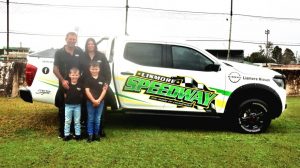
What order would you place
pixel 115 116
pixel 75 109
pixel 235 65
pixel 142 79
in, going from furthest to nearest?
pixel 115 116 < pixel 235 65 < pixel 142 79 < pixel 75 109

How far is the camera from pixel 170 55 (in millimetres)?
7082

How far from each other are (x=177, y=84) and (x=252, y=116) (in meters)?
1.59

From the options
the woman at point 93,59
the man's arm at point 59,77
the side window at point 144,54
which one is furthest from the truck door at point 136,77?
the man's arm at point 59,77

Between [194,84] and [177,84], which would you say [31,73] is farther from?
[194,84]

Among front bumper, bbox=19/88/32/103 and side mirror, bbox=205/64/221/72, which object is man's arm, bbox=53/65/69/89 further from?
side mirror, bbox=205/64/221/72

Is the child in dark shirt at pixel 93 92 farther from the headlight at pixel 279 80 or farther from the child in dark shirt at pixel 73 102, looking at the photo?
the headlight at pixel 279 80

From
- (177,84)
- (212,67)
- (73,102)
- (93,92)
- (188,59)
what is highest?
(188,59)

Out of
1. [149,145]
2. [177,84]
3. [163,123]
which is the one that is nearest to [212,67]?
[177,84]

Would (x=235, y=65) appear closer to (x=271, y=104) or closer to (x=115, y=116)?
(x=271, y=104)

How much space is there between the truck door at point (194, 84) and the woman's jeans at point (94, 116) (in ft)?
4.23

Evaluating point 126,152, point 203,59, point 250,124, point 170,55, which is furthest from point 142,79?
point 250,124

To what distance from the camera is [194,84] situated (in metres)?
6.94

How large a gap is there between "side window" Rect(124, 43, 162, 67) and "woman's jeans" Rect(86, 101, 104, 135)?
1.15 meters

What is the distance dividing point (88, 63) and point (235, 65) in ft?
9.47
